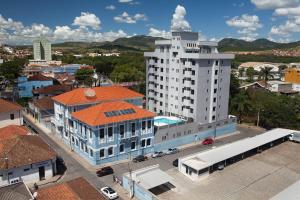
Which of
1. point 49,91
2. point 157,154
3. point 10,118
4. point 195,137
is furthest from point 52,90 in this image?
point 157,154

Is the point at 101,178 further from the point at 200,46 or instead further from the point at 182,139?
the point at 200,46

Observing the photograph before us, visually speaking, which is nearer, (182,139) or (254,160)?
(254,160)

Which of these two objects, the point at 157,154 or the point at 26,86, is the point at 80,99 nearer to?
the point at 157,154

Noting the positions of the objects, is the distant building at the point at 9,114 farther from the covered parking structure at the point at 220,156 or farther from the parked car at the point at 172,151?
the covered parking structure at the point at 220,156

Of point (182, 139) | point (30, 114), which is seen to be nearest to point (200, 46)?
point (182, 139)

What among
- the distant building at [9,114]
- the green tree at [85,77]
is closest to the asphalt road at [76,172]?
the distant building at [9,114]

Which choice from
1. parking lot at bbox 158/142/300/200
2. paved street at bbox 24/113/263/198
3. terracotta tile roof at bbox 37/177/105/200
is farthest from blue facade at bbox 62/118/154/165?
terracotta tile roof at bbox 37/177/105/200
